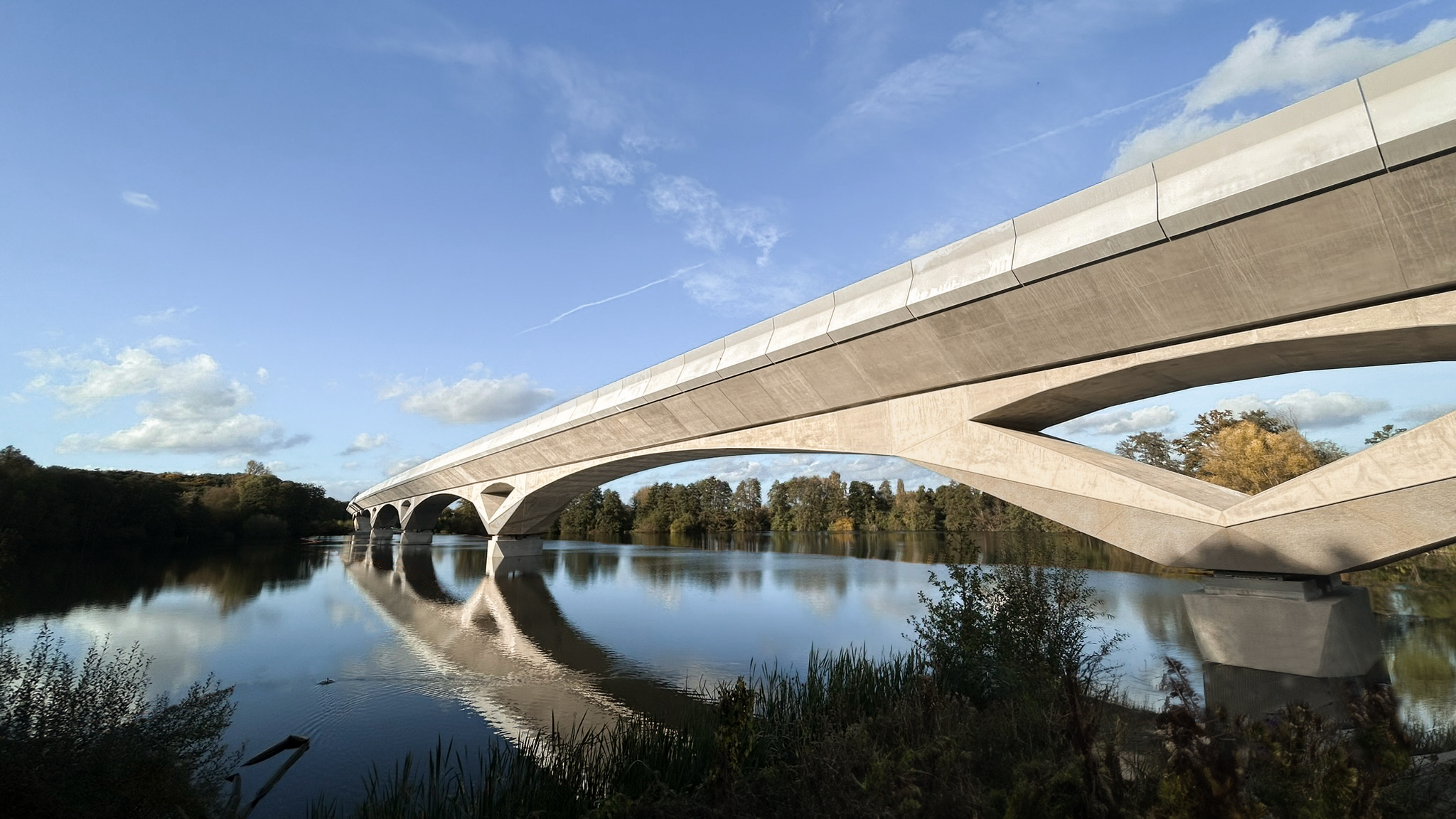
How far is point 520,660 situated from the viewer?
44.3ft

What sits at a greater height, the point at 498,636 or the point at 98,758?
the point at 98,758

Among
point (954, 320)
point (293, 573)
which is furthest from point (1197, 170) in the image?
point (293, 573)

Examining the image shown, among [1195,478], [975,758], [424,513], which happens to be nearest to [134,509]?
[424,513]

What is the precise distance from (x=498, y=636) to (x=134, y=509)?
180ft

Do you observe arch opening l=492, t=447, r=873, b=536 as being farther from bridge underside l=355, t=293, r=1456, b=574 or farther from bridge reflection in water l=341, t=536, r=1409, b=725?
bridge reflection in water l=341, t=536, r=1409, b=725

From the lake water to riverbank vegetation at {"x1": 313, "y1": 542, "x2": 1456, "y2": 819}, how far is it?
5.46 feet

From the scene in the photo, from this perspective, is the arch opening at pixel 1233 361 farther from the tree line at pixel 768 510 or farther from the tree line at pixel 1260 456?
the tree line at pixel 768 510

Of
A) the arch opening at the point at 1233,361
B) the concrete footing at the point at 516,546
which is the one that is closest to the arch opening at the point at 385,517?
the concrete footing at the point at 516,546

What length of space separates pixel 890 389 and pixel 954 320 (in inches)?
111

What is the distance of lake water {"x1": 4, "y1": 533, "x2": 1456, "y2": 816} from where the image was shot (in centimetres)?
949

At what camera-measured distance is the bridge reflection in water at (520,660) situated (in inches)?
383

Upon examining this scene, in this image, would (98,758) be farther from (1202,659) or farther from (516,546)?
(516,546)

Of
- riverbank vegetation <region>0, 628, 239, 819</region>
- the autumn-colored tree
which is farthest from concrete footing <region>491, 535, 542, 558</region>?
the autumn-colored tree

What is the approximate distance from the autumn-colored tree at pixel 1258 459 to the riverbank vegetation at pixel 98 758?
1182 inches
